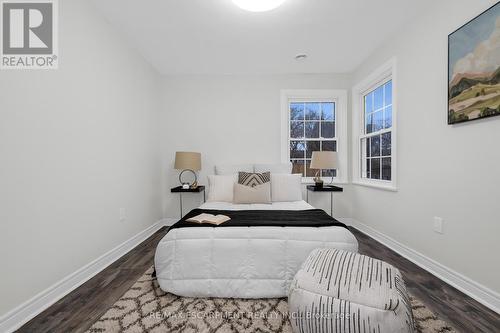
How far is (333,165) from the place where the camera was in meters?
3.47

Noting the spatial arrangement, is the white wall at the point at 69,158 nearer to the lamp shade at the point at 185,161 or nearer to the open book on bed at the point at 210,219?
the lamp shade at the point at 185,161

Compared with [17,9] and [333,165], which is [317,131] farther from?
[17,9]

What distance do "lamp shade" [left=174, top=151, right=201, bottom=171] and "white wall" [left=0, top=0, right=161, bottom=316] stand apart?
54 centimetres

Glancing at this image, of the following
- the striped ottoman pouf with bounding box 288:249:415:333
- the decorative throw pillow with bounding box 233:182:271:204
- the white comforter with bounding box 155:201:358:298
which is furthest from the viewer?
the decorative throw pillow with bounding box 233:182:271:204

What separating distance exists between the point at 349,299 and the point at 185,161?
2.87m

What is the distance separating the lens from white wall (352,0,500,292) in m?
1.72

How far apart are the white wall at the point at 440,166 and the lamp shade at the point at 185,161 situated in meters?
2.75

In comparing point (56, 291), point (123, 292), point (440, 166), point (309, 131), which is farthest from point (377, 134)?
point (56, 291)

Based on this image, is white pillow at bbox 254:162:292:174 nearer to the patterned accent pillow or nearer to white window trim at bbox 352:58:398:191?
the patterned accent pillow

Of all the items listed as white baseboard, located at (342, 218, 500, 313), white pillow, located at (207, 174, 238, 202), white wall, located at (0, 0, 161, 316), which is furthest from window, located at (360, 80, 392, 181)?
white wall, located at (0, 0, 161, 316)

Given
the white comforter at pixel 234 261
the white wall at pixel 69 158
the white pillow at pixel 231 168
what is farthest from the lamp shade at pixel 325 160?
the white wall at pixel 69 158

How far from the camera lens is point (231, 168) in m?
3.66

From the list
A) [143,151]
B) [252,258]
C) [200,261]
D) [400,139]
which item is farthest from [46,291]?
[400,139]

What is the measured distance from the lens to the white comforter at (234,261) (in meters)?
1.74
